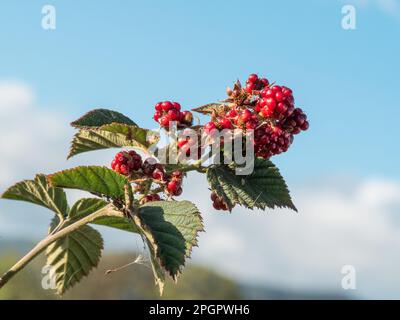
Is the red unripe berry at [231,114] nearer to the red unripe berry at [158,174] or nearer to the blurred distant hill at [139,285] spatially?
the red unripe berry at [158,174]

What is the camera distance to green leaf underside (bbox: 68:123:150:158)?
188cm

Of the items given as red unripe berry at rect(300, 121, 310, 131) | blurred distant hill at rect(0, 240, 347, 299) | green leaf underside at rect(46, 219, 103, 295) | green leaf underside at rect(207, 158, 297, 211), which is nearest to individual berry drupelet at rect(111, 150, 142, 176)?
green leaf underside at rect(207, 158, 297, 211)

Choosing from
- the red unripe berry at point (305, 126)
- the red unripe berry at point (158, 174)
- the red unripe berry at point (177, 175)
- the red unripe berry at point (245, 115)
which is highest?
the red unripe berry at point (305, 126)

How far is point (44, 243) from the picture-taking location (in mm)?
1868

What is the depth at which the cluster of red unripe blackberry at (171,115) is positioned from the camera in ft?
6.54

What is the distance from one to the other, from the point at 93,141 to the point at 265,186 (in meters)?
0.54

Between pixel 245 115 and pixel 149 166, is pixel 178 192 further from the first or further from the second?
pixel 245 115

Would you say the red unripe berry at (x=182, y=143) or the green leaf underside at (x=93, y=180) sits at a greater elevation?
the red unripe berry at (x=182, y=143)

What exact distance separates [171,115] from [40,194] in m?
0.48

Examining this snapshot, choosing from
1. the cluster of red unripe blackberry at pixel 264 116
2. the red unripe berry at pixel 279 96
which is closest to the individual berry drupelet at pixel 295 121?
the cluster of red unripe blackberry at pixel 264 116

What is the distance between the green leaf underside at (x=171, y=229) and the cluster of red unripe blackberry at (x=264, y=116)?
0.24m
